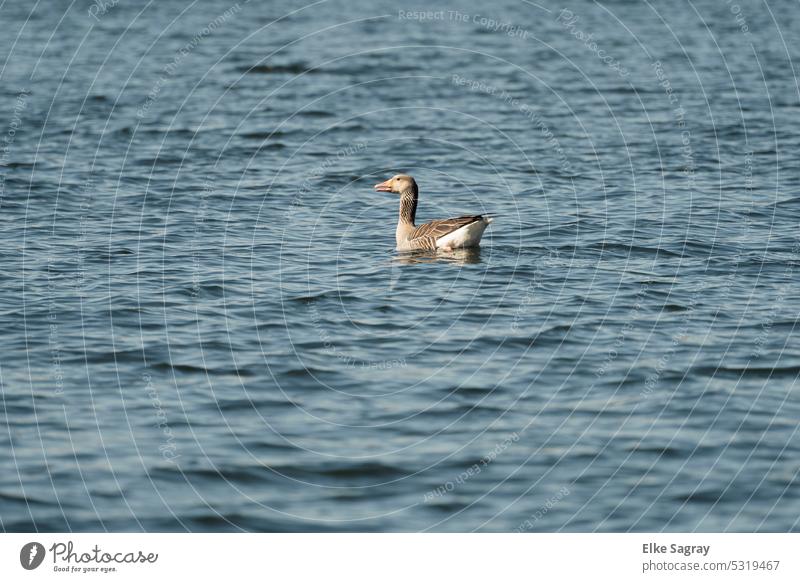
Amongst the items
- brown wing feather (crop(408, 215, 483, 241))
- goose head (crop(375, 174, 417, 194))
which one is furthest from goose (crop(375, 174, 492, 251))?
goose head (crop(375, 174, 417, 194))

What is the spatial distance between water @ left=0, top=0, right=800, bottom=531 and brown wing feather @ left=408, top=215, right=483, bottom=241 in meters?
0.53

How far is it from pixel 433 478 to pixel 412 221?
9969 millimetres

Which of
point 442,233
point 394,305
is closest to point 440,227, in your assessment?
point 442,233

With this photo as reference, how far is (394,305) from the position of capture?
55.9ft

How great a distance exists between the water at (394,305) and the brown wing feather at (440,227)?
1.74 feet

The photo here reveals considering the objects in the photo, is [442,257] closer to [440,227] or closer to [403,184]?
[440,227]

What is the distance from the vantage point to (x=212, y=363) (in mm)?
14492

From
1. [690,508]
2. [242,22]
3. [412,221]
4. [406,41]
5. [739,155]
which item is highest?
[242,22]

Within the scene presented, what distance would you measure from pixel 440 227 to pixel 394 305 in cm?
321

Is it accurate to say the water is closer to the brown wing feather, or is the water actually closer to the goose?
the goose

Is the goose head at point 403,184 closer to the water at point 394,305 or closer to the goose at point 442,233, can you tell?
the goose at point 442,233

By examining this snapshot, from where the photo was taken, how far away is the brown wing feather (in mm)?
19453

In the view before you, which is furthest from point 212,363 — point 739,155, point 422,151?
point 739,155

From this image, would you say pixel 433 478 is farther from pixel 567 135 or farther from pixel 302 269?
pixel 567 135
